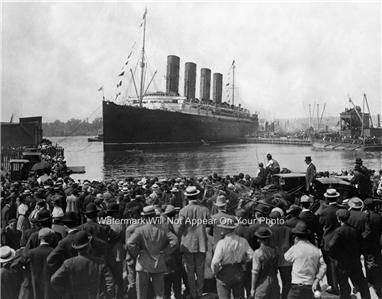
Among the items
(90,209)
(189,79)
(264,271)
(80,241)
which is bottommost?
(264,271)

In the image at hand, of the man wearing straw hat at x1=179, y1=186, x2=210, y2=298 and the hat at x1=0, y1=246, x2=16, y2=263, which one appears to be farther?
the man wearing straw hat at x1=179, y1=186, x2=210, y2=298

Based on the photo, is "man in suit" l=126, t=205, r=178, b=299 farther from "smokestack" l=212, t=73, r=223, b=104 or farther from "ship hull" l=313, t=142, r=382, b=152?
"smokestack" l=212, t=73, r=223, b=104

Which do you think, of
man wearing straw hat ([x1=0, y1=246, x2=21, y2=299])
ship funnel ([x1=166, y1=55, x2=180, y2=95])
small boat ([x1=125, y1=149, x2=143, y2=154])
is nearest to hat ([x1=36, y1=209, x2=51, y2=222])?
man wearing straw hat ([x1=0, y1=246, x2=21, y2=299])

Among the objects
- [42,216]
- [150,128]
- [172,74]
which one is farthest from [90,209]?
[172,74]

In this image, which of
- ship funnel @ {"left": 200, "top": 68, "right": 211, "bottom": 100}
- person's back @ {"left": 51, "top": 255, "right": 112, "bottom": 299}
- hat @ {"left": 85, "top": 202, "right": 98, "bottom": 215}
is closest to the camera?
person's back @ {"left": 51, "top": 255, "right": 112, "bottom": 299}

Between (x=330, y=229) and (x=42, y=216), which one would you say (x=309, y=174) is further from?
(x=42, y=216)

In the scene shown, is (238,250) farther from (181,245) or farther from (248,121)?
(248,121)
